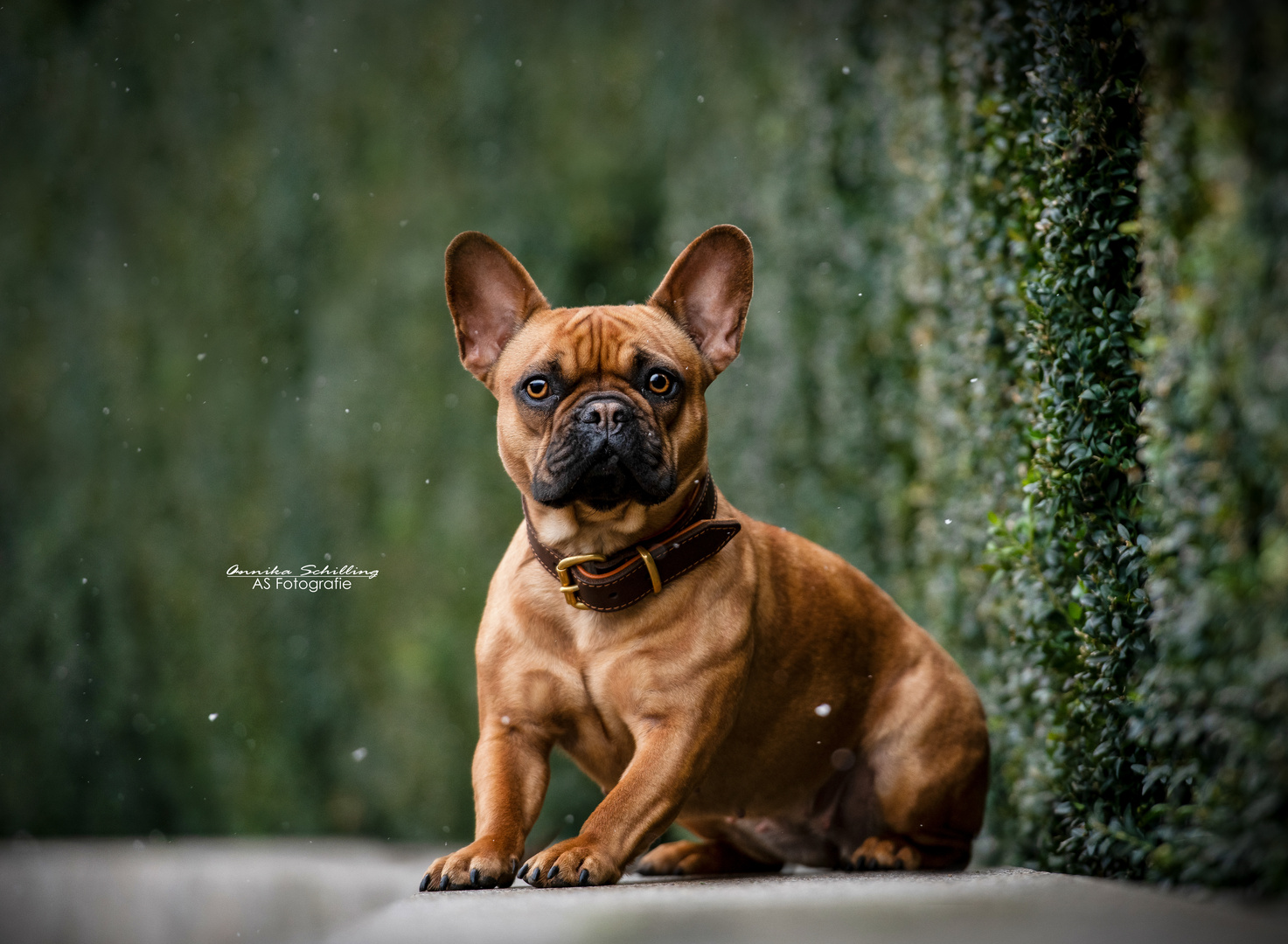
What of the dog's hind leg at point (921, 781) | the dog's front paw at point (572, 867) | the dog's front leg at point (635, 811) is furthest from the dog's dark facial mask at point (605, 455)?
the dog's hind leg at point (921, 781)

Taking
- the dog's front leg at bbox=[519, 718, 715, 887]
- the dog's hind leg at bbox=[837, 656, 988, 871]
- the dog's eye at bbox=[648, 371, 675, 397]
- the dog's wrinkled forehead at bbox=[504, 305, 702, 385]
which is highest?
the dog's wrinkled forehead at bbox=[504, 305, 702, 385]

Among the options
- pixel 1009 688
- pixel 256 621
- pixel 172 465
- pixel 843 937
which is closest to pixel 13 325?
pixel 172 465

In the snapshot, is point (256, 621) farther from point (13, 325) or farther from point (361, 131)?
point (361, 131)

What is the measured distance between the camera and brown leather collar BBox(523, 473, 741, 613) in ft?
8.67

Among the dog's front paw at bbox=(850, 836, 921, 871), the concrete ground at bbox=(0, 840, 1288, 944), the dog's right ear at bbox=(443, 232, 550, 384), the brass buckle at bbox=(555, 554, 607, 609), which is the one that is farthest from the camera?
the dog's front paw at bbox=(850, 836, 921, 871)

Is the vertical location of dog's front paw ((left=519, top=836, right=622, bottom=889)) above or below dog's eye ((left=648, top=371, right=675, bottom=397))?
below

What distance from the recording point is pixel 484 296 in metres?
2.97

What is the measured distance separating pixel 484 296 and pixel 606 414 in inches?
25.7

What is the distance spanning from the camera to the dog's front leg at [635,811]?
232 cm

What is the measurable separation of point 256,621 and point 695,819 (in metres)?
4.78

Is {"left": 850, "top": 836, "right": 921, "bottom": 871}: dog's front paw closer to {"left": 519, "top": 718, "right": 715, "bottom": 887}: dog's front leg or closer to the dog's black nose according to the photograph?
{"left": 519, "top": 718, "right": 715, "bottom": 887}: dog's front leg

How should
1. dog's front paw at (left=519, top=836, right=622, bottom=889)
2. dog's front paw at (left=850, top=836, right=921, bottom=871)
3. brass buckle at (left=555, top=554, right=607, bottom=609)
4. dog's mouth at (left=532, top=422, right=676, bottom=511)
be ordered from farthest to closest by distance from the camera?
dog's front paw at (left=850, top=836, right=921, bottom=871)
brass buckle at (left=555, top=554, right=607, bottom=609)
dog's mouth at (left=532, top=422, right=676, bottom=511)
dog's front paw at (left=519, top=836, right=622, bottom=889)

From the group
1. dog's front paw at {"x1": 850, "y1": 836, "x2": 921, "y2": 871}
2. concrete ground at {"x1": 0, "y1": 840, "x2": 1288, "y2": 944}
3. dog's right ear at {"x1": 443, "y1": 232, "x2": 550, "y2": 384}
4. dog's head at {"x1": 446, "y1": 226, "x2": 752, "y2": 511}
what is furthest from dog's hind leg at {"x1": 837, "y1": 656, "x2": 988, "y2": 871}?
dog's right ear at {"x1": 443, "y1": 232, "x2": 550, "y2": 384}

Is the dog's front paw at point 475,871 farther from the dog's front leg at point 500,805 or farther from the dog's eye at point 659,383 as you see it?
the dog's eye at point 659,383
